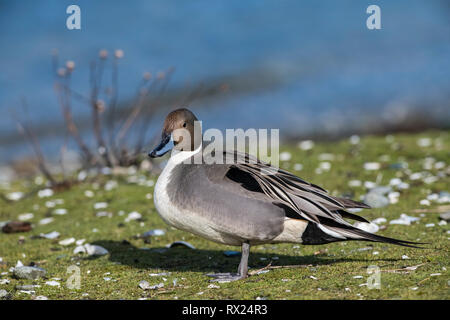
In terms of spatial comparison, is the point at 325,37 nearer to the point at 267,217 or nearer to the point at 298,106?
the point at 298,106

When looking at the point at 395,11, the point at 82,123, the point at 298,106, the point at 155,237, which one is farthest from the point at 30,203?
the point at 395,11

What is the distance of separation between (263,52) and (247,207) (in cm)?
1880

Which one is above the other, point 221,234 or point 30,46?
point 30,46

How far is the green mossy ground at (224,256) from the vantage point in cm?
361

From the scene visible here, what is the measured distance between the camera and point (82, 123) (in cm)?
1666

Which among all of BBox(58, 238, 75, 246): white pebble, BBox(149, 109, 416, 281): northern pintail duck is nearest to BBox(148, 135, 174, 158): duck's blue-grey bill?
BBox(149, 109, 416, 281): northern pintail duck

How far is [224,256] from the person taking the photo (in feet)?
16.4

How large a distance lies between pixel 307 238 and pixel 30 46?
2009cm

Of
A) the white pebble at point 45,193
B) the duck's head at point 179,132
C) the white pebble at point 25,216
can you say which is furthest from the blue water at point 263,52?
the duck's head at point 179,132

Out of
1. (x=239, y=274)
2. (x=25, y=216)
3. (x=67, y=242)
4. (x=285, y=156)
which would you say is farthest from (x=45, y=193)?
(x=239, y=274)

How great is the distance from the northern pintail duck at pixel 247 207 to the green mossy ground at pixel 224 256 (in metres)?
0.29

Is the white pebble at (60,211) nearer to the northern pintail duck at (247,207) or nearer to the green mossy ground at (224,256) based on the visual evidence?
the green mossy ground at (224,256)

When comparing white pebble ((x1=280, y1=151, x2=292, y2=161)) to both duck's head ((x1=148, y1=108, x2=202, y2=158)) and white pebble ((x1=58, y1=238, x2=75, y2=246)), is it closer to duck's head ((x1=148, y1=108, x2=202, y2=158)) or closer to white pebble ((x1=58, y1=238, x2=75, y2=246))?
white pebble ((x1=58, y1=238, x2=75, y2=246))

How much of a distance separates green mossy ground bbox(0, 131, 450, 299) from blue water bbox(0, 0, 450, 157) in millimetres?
7691
